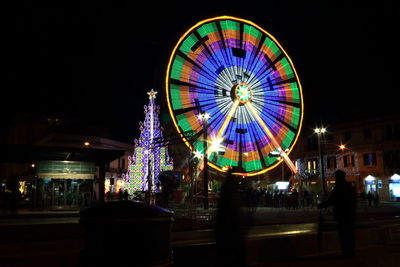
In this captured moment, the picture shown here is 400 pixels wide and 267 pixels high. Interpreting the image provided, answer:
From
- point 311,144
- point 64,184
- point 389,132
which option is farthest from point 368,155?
point 64,184

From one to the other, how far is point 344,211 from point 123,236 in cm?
544

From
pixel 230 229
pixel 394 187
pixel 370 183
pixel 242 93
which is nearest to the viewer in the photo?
pixel 230 229

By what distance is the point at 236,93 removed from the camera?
3647 cm

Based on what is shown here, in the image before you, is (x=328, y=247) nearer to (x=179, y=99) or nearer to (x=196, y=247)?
(x=196, y=247)

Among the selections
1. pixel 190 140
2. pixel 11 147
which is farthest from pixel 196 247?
pixel 11 147

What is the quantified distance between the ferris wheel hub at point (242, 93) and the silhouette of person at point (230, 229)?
30287 mm

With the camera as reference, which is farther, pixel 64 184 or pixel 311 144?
pixel 311 144

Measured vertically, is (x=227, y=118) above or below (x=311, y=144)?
below

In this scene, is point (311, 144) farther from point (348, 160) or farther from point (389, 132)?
point (389, 132)

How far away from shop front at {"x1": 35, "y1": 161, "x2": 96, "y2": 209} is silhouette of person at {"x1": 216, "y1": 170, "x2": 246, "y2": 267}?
25.7 m

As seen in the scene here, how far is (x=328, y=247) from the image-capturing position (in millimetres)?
9578

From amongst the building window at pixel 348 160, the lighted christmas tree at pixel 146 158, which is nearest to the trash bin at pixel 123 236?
the lighted christmas tree at pixel 146 158

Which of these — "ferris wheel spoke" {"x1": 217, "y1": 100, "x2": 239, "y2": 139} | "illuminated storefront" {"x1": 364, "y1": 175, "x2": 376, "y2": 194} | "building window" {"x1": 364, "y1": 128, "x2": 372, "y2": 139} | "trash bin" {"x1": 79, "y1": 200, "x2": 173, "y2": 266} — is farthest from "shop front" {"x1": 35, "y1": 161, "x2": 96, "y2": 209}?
"building window" {"x1": 364, "y1": 128, "x2": 372, "y2": 139}

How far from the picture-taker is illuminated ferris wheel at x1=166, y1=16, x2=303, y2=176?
32594mm
